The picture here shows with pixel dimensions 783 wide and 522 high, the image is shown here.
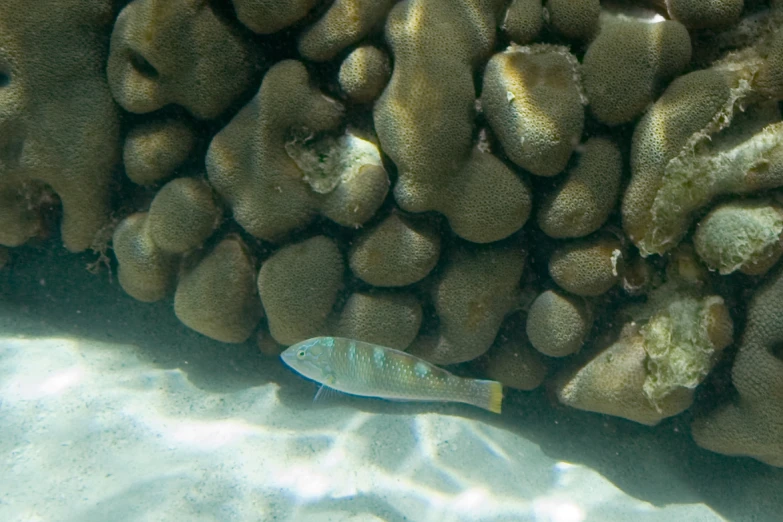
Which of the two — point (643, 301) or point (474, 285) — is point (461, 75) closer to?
point (474, 285)

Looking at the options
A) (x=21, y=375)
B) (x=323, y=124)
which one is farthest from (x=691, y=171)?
(x=21, y=375)

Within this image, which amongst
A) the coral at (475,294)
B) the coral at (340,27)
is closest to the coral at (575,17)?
the coral at (340,27)

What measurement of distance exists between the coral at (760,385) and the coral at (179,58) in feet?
10.6

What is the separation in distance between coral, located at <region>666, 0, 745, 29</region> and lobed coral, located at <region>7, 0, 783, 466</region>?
1 cm

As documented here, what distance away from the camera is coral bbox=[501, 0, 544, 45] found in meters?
2.93

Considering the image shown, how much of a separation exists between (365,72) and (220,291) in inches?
66.0

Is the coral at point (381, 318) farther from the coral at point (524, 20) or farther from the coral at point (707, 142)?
the coral at point (524, 20)

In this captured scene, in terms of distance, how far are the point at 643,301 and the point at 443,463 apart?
1.59m

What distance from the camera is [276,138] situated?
3158mm

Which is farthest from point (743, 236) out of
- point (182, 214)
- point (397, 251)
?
point (182, 214)

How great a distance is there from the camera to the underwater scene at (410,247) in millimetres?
2832

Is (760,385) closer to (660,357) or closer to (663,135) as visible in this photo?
(660,357)

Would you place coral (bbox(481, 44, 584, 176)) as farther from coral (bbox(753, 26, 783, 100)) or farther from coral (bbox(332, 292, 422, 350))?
coral (bbox(332, 292, 422, 350))

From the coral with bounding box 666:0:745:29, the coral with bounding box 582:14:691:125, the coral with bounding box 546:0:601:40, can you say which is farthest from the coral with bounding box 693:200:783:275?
the coral with bounding box 546:0:601:40
